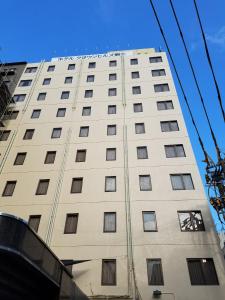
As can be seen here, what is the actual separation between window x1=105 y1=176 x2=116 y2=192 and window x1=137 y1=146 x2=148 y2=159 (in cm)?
285

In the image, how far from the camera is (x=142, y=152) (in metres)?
20.3

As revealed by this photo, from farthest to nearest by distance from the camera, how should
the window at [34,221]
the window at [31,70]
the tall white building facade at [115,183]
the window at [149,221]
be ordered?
1. the window at [31,70]
2. the window at [34,221]
3. the window at [149,221]
4. the tall white building facade at [115,183]

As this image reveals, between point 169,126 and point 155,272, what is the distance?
1203 centimetres

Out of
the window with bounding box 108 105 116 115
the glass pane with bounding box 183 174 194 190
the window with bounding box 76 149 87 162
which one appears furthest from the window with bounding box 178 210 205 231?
the window with bounding box 108 105 116 115

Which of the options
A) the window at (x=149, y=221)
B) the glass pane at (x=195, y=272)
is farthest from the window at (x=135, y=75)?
the glass pane at (x=195, y=272)

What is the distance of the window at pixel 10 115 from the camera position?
24798 mm

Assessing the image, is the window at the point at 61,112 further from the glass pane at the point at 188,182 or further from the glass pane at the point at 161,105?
the glass pane at the point at 188,182

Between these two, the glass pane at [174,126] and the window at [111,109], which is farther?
the window at [111,109]

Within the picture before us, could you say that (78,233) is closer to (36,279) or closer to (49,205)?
(49,205)

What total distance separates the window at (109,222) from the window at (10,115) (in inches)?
561

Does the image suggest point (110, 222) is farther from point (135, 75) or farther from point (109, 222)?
point (135, 75)

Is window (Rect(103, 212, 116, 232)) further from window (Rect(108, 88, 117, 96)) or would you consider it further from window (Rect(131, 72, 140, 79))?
window (Rect(131, 72, 140, 79))

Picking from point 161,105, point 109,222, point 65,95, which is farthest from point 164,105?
point 109,222

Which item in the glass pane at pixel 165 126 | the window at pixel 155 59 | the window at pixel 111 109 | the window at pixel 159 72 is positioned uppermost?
the window at pixel 155 59
